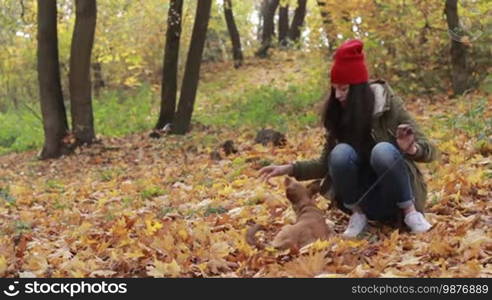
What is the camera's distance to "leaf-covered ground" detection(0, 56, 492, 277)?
443 centimetres

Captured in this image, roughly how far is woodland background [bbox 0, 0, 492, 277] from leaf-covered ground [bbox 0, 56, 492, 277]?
0.8 inches

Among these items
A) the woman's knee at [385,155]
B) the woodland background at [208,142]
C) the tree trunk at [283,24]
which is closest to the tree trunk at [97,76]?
the woodland background at [208,142]

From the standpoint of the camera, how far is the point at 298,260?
14.2ft

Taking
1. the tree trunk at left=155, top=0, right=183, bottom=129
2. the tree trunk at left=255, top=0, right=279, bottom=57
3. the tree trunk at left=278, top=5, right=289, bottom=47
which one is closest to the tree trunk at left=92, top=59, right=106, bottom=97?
the tree trunk at left=255, top=0, right=279, bottom=57

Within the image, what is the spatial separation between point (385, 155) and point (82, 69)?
10.1 metres

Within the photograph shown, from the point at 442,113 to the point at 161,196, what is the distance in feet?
16.1

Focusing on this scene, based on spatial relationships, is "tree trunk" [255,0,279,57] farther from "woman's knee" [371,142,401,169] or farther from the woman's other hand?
the woman's other hand

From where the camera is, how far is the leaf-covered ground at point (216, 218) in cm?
443

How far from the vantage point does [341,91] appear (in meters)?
4.85

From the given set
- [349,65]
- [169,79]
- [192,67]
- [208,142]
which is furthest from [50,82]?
[349,65]

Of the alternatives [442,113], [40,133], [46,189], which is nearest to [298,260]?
[46,189]

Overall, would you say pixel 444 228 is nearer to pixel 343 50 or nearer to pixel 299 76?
pixel 343 50

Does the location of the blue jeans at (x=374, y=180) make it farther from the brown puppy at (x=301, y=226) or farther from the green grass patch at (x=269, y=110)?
the green grass patch at (x=269, y=110)

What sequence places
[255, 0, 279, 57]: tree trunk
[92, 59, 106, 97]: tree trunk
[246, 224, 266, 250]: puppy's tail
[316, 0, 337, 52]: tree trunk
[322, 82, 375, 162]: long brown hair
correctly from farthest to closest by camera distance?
[255, 0, 279, 57]: tree trunk, [92, 59, 106, 97]: tree trunk, [316, 0, 337, 52]: tree trunk, [246, 224, 266, 250]: puppy's tail, [322, 82, 375, 162]: long brown hair
